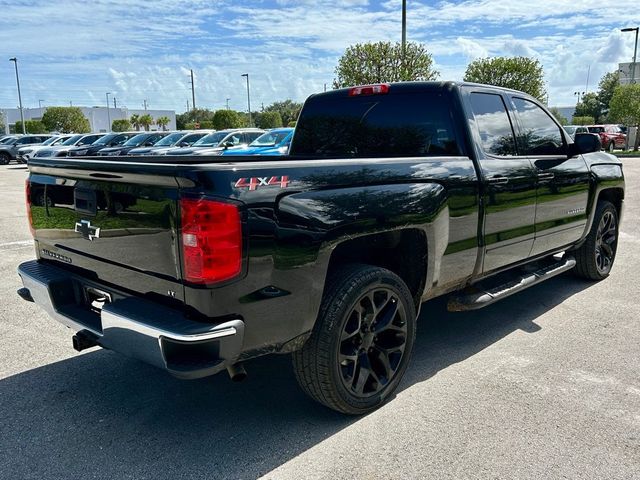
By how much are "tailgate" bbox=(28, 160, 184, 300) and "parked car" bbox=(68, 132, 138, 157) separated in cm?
2187

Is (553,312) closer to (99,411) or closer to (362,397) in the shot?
(362,397)

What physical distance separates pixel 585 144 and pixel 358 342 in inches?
123

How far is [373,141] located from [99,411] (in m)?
2.68

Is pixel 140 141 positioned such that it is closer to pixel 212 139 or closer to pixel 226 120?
pixel 212 139

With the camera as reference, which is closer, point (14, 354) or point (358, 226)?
point (358, 226)

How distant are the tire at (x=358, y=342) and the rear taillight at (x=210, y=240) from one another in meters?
0.69

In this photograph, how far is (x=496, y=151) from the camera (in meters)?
4.18

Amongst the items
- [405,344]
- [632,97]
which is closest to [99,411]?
[405,344]

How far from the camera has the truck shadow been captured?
2795 millimetres

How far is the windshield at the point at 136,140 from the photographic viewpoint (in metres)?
24.3

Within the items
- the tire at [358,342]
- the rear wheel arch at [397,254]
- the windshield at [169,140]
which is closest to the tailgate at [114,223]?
the tire at [358,342]

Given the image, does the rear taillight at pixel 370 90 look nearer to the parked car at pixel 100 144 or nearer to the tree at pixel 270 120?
the parked car at pixel 100 144

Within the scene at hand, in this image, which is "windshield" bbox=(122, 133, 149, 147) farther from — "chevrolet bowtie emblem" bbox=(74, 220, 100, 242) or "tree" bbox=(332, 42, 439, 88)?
"chevrolet bowtie emblem" bbox=(74, 220, 100, 242)

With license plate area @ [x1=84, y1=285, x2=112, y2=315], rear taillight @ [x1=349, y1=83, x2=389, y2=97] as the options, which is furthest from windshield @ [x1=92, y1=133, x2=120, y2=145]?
license plate area @ [x1=84, y1=285, x2=112, y2=315]
